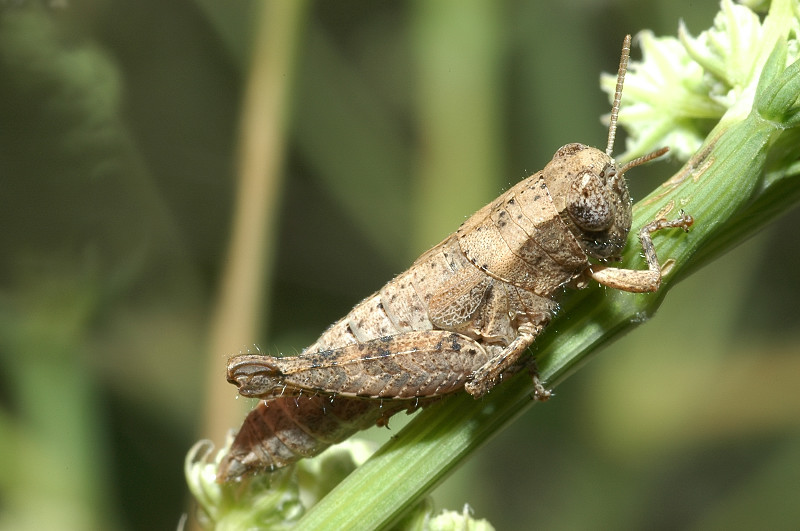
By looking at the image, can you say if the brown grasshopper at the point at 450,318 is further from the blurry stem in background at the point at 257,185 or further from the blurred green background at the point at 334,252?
the blurry stem in background at the point at 257,185

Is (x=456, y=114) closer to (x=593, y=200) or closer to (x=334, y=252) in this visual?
(x=334, y=252)

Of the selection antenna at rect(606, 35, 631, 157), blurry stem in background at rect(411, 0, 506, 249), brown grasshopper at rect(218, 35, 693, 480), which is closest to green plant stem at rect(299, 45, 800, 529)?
brown grasshopper at rect(218, 35, 693, 480)

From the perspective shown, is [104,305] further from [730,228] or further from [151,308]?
[730,228]

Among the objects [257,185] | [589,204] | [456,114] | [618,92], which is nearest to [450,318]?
[589,204]

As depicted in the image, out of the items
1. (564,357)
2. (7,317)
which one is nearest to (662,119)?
(564,357)

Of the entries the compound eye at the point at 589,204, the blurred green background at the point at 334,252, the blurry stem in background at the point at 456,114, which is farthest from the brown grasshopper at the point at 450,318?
the blurry stem in background at the point at 456,114

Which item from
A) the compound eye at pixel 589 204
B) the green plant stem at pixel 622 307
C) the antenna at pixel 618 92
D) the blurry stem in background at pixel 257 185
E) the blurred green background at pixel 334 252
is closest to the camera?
the green plant stem at pixel 622 307
